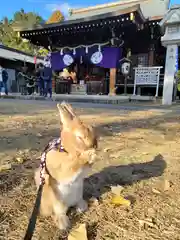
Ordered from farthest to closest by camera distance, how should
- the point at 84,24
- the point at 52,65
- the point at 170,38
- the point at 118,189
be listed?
the point at 52,65 < the point at 84,24 < the point at 170,38 < the point at 118,189

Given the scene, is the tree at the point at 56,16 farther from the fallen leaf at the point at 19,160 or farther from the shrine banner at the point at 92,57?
the fallen leaf at the point at 19,160

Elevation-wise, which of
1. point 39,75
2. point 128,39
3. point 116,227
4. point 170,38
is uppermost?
point 128,39

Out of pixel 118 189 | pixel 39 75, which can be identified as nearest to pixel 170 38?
pixel 39 75

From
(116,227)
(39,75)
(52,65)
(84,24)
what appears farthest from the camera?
(52,65)

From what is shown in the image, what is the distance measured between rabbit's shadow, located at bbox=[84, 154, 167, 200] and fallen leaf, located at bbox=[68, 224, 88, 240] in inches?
13.6

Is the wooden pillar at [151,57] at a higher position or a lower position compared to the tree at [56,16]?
lower

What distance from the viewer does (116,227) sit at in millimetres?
1212

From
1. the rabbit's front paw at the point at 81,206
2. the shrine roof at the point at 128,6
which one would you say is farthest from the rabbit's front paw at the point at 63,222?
the shrine roof at the point at 128,6

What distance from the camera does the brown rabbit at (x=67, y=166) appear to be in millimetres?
1073

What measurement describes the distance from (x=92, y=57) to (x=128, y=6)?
19.8 ft

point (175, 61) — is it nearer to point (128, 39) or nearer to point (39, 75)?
point (128, 39)

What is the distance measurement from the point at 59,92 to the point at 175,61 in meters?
7.45

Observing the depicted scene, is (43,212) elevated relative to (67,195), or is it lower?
lower

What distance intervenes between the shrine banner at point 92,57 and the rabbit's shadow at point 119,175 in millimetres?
9795
